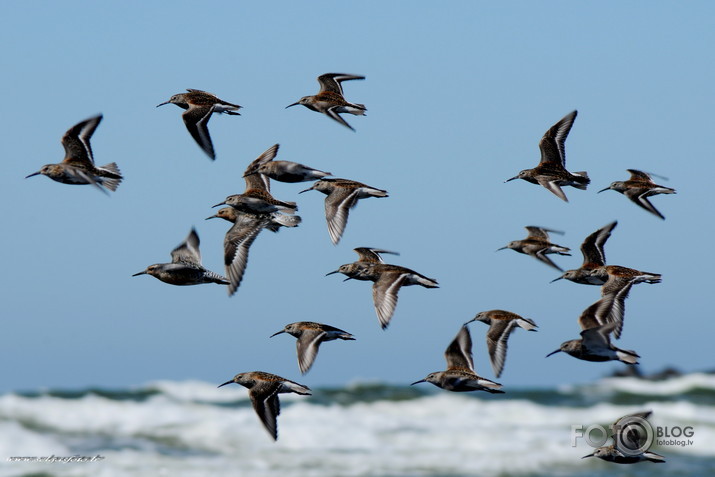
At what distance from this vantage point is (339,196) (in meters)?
12.4

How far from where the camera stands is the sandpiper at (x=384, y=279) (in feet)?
36.9

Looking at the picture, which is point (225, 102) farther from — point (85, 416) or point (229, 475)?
point (85, 416)

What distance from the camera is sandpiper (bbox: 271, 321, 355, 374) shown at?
11.0 metres

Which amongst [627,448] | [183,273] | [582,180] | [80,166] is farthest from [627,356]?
[80,166]

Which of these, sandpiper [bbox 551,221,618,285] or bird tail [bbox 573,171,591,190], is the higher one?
bird tail [bbox 573,171,591,190]

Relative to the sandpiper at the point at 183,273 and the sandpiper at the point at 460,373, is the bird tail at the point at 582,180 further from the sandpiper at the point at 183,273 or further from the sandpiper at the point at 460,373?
the sandpiper at the point at 183,273

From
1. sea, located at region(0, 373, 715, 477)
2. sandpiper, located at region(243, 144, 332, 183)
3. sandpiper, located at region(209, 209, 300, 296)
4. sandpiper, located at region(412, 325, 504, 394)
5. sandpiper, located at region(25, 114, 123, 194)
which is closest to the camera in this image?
sandpiper, located at region(412, 325, 504, 394)

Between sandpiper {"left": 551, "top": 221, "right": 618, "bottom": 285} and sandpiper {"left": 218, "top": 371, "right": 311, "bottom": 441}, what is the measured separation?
3.86 m

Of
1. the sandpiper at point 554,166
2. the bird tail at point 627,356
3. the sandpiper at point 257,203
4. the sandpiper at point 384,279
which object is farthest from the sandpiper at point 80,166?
the bird tail at point 627,356

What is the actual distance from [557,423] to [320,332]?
1699cm

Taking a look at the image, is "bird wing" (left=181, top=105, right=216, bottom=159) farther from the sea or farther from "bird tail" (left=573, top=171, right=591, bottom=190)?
the sea

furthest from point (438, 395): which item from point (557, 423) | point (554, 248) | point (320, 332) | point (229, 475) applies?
point (320, 332)

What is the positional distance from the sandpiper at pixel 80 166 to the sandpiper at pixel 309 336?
8.68 feet

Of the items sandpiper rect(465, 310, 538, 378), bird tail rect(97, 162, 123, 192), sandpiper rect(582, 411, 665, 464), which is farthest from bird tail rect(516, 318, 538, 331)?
bird tail rect(97, 162, 123, 192)
